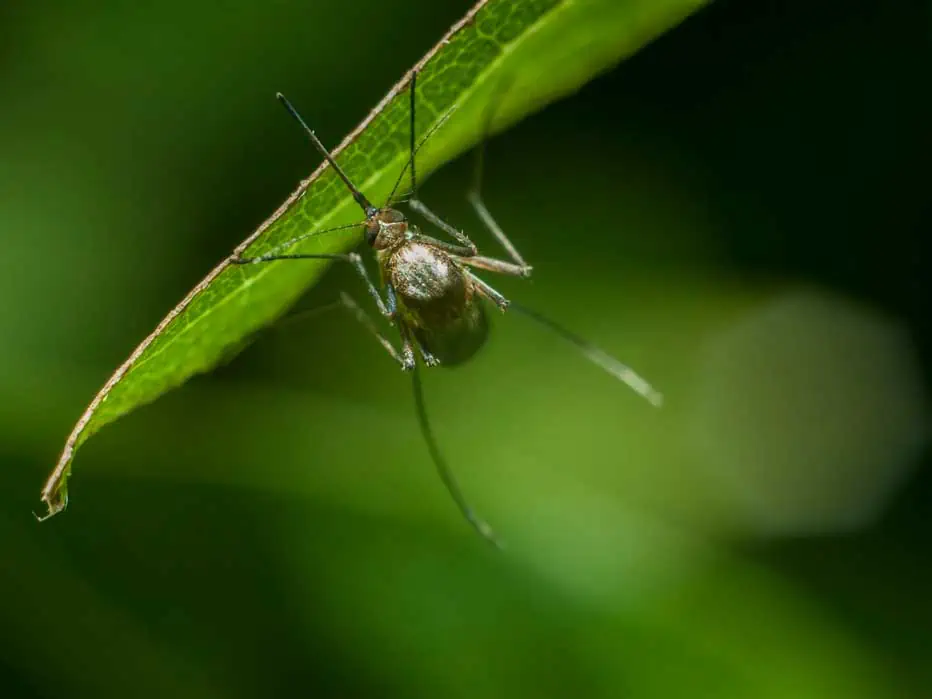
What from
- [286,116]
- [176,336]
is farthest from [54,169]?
[176,336]

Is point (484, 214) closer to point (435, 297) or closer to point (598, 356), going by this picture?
point (435, 297)

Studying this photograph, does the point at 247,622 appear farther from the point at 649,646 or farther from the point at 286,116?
the point at 286,116

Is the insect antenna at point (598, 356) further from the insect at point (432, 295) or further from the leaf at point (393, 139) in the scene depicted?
the leaf at point (393, 139)

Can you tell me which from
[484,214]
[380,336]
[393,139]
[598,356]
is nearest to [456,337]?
[380,336]

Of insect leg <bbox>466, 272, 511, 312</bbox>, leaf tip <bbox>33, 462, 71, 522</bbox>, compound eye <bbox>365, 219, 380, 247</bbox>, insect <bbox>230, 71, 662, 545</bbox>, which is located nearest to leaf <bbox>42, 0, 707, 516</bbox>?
leaf tip <bbox>33, 462, 71, 522</bbox>

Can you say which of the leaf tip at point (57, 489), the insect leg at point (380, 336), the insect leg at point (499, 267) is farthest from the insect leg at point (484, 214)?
the leaf tip at point (57, 489)
